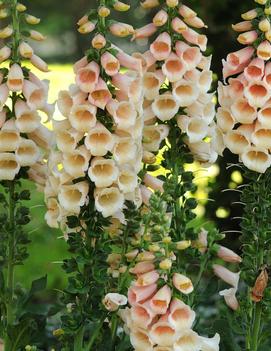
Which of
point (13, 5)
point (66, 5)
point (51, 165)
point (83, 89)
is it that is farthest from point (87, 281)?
point (66, 5)

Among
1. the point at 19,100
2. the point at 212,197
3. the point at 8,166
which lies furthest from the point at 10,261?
the point at 212,197

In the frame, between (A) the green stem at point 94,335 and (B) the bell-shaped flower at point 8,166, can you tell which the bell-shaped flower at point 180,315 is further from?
(B) the bell-shaped flower at point 8,166

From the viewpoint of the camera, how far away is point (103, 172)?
3674mm

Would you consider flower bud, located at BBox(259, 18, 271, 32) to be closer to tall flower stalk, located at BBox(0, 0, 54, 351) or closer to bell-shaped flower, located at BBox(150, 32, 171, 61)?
bell-shaped flower, located at BBox(150, 32, 171, 61)

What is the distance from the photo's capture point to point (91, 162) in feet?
12.1

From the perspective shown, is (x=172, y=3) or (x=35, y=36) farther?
(x=35, y=36)

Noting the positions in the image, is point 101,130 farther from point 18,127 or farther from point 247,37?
point 247,37

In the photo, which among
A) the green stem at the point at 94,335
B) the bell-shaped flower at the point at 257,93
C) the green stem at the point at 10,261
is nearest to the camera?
the bell-shaped flower at the point at 257,93

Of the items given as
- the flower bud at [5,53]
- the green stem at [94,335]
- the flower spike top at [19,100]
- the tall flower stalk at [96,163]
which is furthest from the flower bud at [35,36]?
the green stem at [94,335]

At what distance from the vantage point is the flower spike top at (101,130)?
12.0 feet

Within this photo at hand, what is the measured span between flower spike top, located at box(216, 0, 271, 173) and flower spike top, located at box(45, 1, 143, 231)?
1.18 ft

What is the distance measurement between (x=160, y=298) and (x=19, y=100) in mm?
1177

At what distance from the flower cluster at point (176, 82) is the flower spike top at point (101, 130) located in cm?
20

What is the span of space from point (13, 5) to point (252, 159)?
1.15 metres
